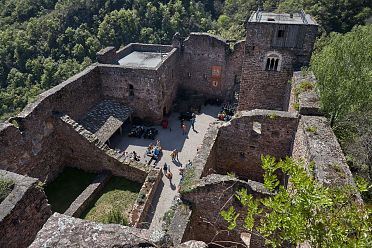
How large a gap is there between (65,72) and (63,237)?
146ft

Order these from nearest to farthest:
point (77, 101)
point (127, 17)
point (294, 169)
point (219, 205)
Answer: point (294, 169), point (219, 205), point (77, 101), point (127, 17)

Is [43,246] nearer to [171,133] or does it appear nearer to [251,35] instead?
[251,35]

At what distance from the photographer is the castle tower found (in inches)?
714

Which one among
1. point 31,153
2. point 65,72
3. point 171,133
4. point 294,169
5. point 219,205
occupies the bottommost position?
point 65,72

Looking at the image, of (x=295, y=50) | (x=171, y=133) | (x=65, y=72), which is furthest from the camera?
(x=65, y=72)

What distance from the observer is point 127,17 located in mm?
Result: 51281

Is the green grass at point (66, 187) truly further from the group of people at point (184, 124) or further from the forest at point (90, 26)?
the forest at point (90, 26)

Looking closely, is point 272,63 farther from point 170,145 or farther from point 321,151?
point 321,151

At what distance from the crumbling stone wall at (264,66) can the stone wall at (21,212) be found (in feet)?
45.0

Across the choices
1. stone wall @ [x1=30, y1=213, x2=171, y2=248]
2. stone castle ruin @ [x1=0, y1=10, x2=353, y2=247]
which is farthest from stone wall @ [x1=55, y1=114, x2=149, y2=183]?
stone wall @ [x1=30, y1=213, x2=171, y2=248]

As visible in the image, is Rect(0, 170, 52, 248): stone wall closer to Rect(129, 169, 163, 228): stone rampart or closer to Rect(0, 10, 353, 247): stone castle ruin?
Rect(0, 10, 353, 247): stone castle ruin

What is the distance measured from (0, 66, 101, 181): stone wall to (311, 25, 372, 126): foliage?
46.6 ft

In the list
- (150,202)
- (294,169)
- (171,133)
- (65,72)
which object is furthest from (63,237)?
(65,72)

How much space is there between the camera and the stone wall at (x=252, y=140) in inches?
520
